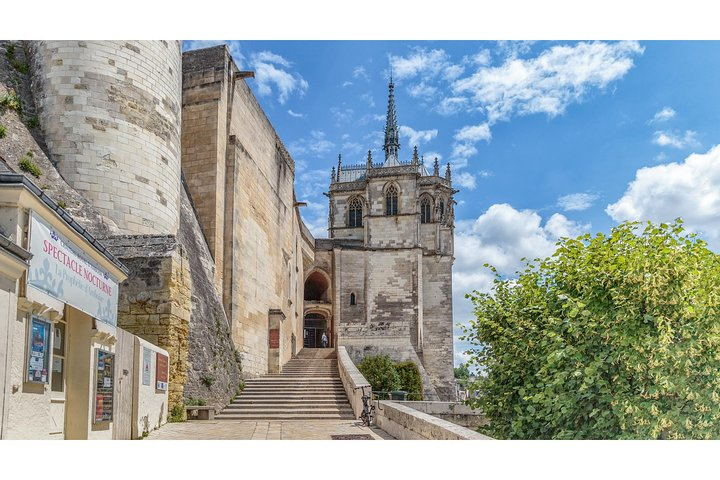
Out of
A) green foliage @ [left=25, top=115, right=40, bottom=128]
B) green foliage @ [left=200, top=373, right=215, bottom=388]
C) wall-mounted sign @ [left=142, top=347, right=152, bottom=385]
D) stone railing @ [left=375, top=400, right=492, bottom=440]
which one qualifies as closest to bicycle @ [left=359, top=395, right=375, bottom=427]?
stone railing @ [left=375, top=400, right=492, bottom=440]

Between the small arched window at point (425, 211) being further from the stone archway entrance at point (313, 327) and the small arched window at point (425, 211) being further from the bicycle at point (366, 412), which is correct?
the bicycle at point (366, 412)

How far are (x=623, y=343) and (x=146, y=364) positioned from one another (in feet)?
19.8

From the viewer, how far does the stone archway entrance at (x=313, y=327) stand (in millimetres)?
41456

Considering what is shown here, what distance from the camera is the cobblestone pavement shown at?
9.41 metres

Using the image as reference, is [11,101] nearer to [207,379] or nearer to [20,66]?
[20,66]

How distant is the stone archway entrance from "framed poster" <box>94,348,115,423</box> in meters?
33.8

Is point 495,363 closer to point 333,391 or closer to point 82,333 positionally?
point 82,333

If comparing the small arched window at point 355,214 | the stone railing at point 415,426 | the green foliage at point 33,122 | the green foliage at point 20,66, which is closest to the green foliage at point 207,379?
the stone railing at point 415,426

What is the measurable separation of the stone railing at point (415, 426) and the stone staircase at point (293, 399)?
2146 mm

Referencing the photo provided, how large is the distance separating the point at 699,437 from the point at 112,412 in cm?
649

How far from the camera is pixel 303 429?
1100 centimetres

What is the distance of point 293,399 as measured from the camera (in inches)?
607

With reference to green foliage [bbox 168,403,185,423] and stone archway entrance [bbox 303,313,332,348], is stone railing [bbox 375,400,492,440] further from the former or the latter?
stone archway entrance [bbox 303,313,332,348]
